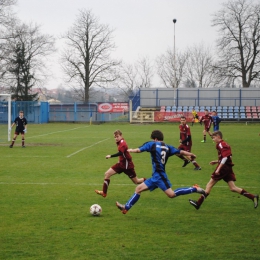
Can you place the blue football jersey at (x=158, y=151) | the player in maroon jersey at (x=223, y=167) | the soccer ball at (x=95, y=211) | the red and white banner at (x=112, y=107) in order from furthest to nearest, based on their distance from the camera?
the red and white banner at (x=112, y=107) → the player in maroon jersey at (x=223, y=167) → the soccer ball at (x=95, y=211) → the blue football jersey at (x=158, y=151)

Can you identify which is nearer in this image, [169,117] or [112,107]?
[169,117]

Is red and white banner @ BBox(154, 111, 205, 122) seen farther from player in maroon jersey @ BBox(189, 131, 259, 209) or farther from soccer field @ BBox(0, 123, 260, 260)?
player in maroon jersey @ BBox(189, 131, 259, 209)

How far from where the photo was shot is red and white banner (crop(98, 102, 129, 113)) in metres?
58.6

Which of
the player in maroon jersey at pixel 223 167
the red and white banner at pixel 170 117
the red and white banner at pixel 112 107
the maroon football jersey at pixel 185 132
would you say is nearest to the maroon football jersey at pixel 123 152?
the player in maroon jersey at pixel 223 167

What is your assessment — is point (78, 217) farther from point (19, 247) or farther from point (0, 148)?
point (0, 148)

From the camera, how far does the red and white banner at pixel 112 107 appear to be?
58625 mm

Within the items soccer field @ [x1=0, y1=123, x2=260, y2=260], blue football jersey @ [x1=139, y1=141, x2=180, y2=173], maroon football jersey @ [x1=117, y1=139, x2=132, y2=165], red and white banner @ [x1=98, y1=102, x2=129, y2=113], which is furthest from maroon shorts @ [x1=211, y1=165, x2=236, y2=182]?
red and white banner @ [x1=98, y1=102, x2=129, y2=113]

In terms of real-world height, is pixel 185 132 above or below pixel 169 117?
above

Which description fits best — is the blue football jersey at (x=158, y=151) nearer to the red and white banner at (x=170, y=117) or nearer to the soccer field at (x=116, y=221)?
the soccer field at (x=116, y=221)

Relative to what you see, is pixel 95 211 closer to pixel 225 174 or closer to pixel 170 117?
pixel 225 174

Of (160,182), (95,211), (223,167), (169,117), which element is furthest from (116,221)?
(169,117)

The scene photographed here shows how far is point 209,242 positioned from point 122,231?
1.64 metres

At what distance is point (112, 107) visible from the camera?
193 ft

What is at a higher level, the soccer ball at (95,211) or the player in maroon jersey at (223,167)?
the player in maroon jersey at (223,167)
